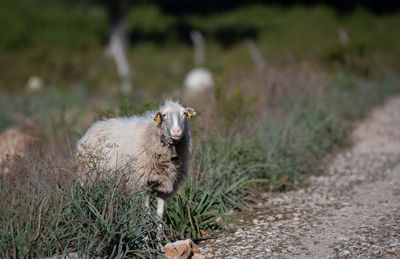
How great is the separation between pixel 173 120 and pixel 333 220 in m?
2.63

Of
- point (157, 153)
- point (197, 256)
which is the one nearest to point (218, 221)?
point (197, 256)

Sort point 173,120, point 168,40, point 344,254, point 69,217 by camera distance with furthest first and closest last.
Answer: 1. point 168,40
2. point 173,120
3. point 344,254
4. point 69,217

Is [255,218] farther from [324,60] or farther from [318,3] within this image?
[318,3]

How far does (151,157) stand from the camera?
5715mm

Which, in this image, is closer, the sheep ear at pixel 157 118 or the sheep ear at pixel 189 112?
the sheep ear at pixel 157 118

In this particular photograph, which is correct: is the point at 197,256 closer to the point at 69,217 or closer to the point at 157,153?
the point at 157,153

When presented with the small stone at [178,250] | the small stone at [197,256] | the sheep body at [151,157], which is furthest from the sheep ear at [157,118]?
the small stone at [197,256]

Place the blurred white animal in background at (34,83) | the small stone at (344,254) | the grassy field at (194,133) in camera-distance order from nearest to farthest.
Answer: the grassy field at (194,133) < the small stone at (344,254) < the blurred white animal in background at (34,83)

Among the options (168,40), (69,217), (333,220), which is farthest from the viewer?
(168,40)

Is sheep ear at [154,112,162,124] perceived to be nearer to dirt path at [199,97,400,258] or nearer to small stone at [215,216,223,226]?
dirt path at [199,97,400,258]

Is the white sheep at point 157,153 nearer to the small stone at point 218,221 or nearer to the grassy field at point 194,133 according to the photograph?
the grassy field at point 194,133

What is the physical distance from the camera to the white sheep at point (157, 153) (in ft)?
18.3

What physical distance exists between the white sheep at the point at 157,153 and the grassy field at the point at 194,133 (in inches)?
13.5

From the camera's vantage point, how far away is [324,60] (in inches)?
650
